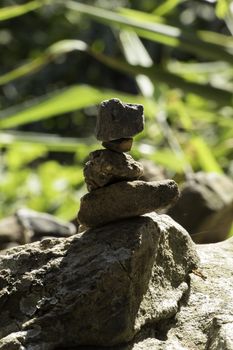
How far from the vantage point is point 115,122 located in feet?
5.23

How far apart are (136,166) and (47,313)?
302mm

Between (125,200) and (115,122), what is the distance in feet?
0.45

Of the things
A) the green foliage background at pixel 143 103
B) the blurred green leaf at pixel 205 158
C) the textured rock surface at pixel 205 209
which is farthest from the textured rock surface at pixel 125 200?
the blurred green leaf at pixel 205 158

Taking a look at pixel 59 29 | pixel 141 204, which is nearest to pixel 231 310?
pixel 141 204

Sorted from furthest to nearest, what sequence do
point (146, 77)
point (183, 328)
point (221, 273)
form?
point (146, 77), point (221, 273), point (183, 328)

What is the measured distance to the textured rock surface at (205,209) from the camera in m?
2.46

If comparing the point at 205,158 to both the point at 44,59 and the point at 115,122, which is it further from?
the point at 115,122

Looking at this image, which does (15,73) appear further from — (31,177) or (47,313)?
(47,313)

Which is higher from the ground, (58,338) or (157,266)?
(157,266)

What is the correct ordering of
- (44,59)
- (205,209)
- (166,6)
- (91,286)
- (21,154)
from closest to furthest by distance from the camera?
(91,286), (205,209), (44,59), (166,6), (21,154)

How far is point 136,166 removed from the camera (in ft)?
5.46

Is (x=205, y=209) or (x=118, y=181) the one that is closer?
(x=118, y=181)

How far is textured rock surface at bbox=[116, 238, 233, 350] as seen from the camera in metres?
Result: 1.55

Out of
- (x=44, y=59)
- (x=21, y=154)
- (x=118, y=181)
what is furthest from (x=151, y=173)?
(x=118, y=181)
